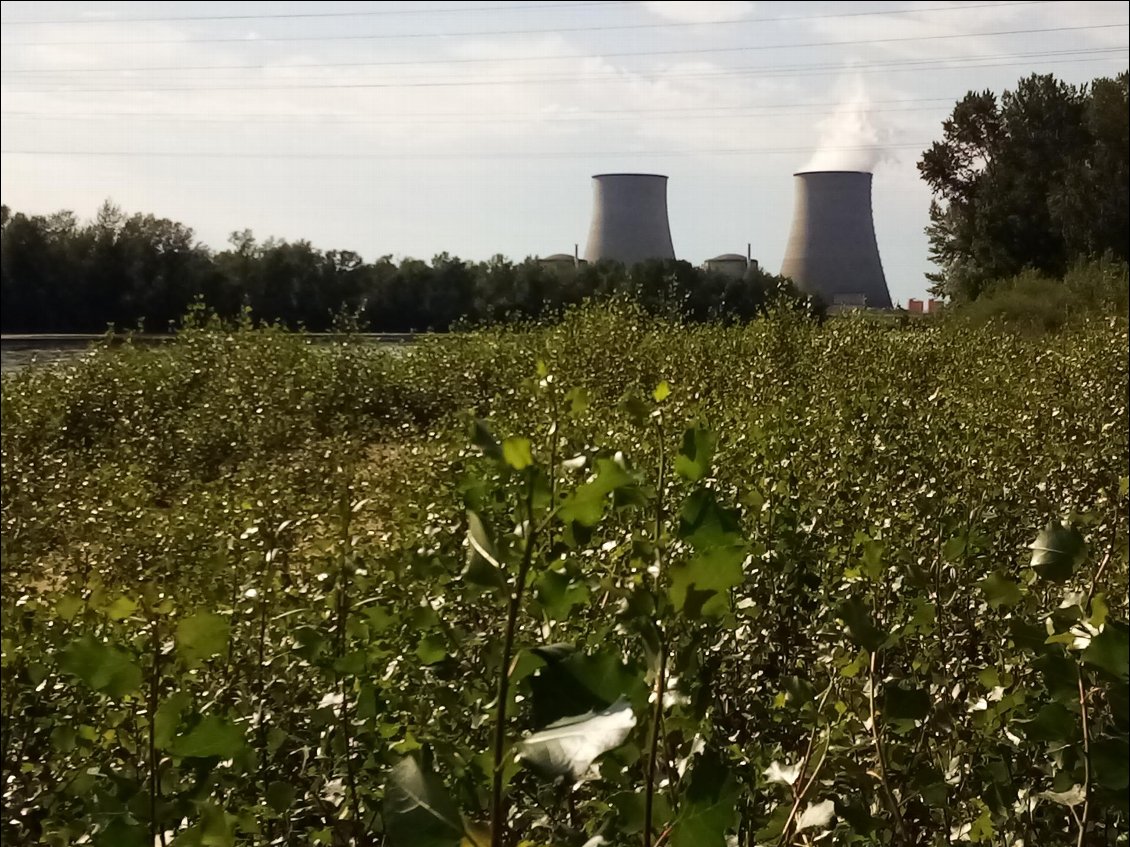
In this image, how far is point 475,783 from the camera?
802 mm

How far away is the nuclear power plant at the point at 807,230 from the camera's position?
13430 millimetres

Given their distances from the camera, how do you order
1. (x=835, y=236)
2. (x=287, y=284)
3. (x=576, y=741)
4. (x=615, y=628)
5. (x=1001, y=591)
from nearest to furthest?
(x=576, y=741) < (x=1001, y=591) < (x=615, y=628) < (x=287, y=284) < (x=835, y=236)

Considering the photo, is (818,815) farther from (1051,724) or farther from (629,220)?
(629,220)

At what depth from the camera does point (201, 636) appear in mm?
682

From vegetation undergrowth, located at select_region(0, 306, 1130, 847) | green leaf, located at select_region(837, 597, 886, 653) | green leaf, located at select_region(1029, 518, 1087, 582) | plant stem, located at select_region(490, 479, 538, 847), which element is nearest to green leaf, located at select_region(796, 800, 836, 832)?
vegetation undergrowth, located at select_region(0, 306, 1130, 847)

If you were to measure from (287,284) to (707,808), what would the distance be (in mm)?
10346

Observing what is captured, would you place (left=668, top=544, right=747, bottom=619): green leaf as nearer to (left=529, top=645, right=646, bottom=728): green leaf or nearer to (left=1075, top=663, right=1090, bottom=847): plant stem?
(left=529, top=645, right=646, bottom=728): green leaf

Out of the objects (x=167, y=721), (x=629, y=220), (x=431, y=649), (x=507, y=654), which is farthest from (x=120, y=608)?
(x=629, y=220)

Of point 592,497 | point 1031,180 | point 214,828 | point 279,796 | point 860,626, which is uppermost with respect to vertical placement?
point 1031,180

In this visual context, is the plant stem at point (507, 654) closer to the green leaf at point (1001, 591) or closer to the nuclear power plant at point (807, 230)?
the green leaf at point (1001, 591)

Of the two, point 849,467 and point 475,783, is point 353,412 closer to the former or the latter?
point 849,467

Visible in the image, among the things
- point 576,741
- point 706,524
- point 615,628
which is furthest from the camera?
point 615,628

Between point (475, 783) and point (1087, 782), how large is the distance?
1.34 ft

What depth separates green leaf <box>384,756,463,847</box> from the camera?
51 centimetres
